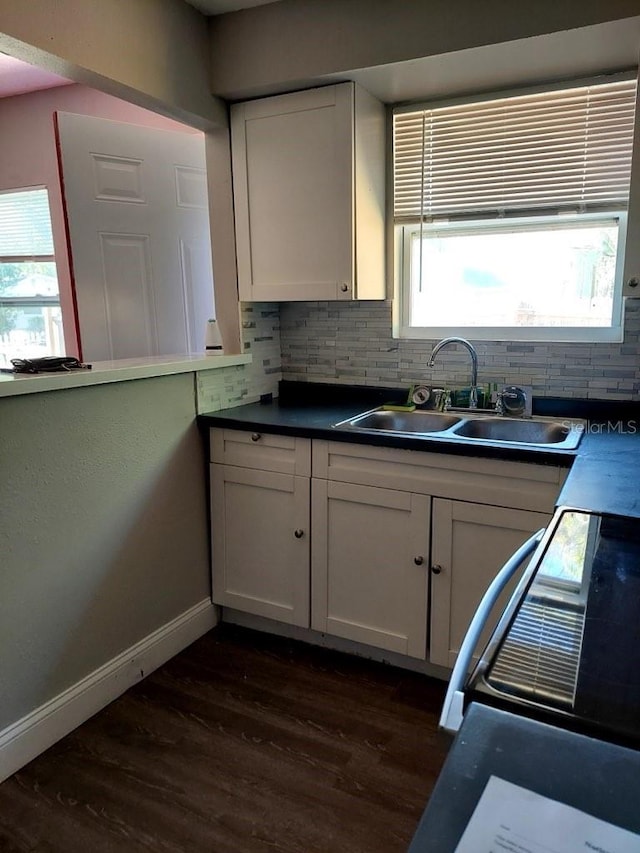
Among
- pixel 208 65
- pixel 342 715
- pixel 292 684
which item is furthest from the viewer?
pixel 208 65

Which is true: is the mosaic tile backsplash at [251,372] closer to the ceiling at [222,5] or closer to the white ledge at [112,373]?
the white ledge at [112,373]

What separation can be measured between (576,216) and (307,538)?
1576 mm

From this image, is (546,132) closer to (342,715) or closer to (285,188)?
(285,188)

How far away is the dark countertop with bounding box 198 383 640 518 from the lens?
1.44 meters

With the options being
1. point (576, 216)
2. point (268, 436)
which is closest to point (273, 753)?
point (268, 436)

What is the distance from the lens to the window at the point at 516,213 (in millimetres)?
2236

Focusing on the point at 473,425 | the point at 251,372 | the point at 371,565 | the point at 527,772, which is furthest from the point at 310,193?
the point at 527,772

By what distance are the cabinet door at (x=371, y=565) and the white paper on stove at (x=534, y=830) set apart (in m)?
1.51

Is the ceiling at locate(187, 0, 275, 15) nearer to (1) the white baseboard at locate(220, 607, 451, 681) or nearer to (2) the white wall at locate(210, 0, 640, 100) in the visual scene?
(2) the white wall at locate(210, 0, 640, 100)

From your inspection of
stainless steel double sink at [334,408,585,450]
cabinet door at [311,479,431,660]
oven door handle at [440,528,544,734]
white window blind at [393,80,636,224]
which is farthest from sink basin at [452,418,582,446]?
oven door handle at [440,528,544,734]

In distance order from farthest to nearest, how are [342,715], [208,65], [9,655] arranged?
1. [208,65]
2. [342,715]
3. [9,655]

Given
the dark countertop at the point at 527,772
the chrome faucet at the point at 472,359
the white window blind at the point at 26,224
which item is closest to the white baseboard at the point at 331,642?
the chrome faucet at the point at 472,359

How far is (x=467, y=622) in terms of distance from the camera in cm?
207

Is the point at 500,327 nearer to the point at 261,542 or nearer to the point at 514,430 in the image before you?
the point at 514,430
